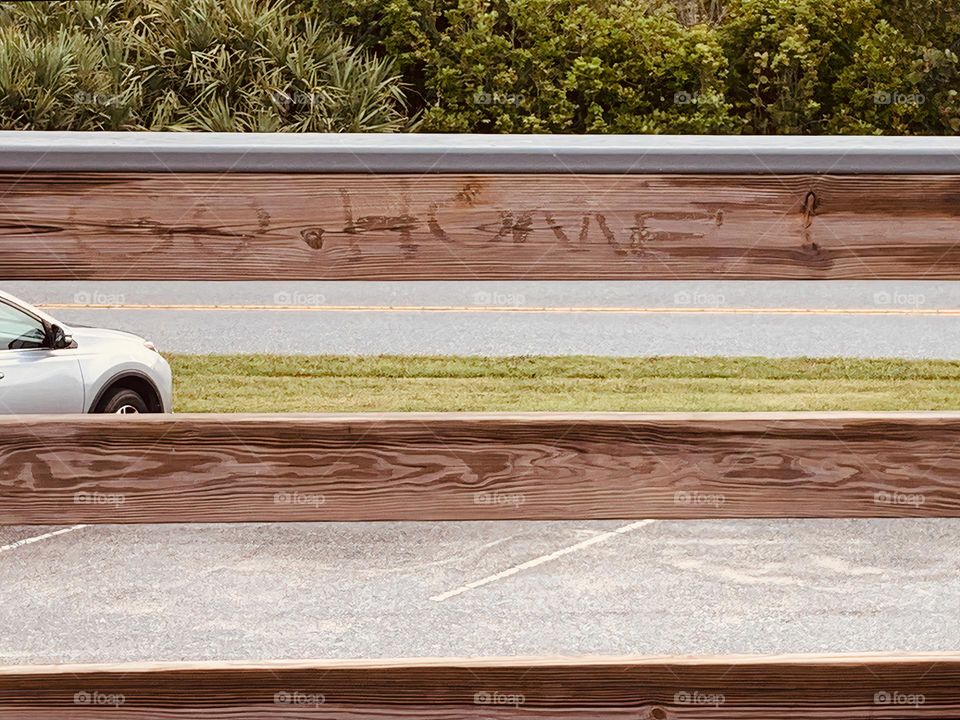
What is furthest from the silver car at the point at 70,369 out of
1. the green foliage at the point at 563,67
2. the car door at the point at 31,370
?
the green foliage at the point at 563,67

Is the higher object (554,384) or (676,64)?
(676,64)

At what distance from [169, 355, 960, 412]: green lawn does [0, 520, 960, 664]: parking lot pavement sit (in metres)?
2.18

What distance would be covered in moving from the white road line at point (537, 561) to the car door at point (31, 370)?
8.08 feet

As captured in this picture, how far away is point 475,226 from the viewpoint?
6.70 feet

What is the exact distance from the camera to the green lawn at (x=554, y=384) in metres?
9.73

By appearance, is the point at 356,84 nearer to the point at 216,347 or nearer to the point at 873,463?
the point at 216,347

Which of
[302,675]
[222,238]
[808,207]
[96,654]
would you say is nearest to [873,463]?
[808,207]

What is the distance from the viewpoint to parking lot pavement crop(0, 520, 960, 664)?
18.0 ft

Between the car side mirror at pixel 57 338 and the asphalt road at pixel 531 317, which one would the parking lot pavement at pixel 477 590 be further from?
the asphalt road at pixel 531 317

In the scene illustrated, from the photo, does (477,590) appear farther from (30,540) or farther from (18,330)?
(18,330)

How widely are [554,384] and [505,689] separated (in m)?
8.53

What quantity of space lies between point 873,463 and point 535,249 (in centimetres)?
65

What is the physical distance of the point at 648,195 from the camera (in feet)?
6.69

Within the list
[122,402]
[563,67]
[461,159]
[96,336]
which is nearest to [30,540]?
[122,402]
